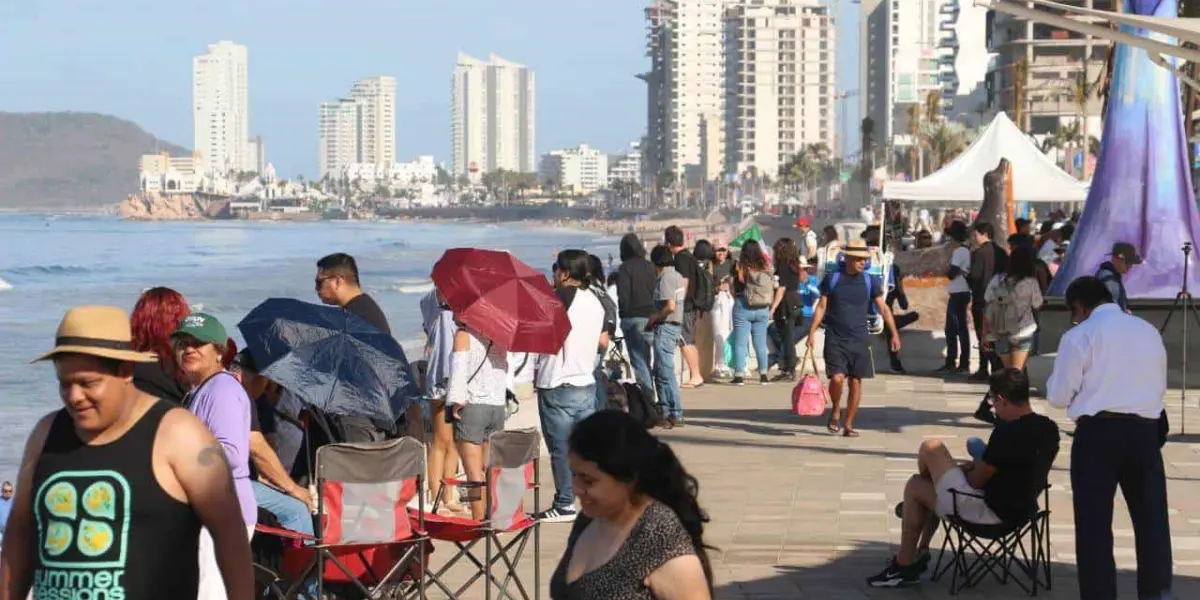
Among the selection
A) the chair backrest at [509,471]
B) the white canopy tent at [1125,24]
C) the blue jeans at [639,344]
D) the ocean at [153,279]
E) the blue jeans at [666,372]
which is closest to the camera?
the chair backrest at [509,471]

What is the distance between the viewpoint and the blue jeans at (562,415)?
→ 370 inches

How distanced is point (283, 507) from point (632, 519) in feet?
10.0

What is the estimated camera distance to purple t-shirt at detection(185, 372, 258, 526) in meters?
5.40

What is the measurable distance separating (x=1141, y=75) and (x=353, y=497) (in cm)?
1108

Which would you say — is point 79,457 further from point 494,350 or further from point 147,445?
point 494,350

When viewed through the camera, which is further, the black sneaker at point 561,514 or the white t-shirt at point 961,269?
the white t-shirt at point 961,269

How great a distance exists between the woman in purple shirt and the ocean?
30.1 feet

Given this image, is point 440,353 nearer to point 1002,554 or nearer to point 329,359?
point 329,359

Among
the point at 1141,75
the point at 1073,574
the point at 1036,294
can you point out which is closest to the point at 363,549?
the point at 1073,574

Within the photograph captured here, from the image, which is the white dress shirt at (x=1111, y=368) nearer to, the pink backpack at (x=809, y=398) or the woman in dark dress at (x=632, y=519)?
the woman in dark dress at (x=632, y=519)

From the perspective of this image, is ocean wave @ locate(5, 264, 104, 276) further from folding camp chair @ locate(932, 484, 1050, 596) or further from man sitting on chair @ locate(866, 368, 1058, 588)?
man sitting on chair @ locate(866, 368, 1058, 588)

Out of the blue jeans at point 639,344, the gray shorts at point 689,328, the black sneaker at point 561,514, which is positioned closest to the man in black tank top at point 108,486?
the black sneaker at point 561,514

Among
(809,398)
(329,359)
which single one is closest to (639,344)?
(809,398)

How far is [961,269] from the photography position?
56.6ft
